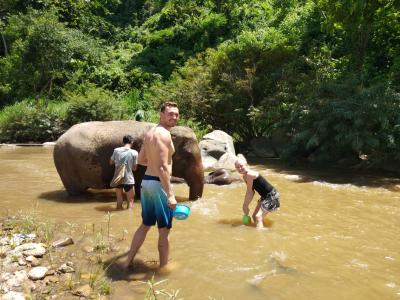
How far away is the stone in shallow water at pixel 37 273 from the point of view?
4.63 metres

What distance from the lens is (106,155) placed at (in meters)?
8.78

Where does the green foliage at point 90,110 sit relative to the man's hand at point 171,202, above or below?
above

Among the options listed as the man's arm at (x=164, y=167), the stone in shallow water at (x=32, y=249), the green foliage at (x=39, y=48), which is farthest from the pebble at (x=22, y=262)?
the green foliage at (x=39, y=48)

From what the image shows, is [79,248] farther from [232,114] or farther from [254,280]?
[232,114]

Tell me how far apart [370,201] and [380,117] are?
12.0 feet

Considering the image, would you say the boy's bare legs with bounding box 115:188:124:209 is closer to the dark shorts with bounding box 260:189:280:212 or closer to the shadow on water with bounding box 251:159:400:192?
the dark shorts with bounding box 260:189:280:212

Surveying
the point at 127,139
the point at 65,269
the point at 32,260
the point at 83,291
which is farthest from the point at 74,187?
the point at 83,291

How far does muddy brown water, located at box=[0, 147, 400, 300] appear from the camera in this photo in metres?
4.67

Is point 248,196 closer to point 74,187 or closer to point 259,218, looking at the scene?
point 259,218

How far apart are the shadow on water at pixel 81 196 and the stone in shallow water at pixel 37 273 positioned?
4014mm

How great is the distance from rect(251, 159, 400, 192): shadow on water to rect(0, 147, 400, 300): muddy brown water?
134 millimetres

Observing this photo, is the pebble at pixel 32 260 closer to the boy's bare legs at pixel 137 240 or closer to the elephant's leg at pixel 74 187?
the boy's bare legs at pixel 137 240

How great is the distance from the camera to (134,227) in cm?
691

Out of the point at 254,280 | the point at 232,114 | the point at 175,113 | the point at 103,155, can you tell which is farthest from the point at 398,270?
the point at 232,114
